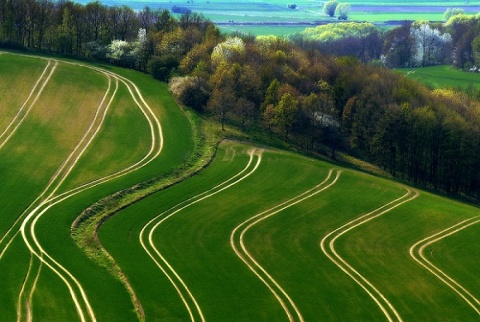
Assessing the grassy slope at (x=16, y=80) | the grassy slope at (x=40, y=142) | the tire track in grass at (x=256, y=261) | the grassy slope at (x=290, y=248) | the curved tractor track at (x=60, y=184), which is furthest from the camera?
the grassy slope at (x=16, y=80)

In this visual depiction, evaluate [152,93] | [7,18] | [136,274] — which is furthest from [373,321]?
[7,18]

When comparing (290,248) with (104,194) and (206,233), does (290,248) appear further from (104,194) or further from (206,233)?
(104,194)

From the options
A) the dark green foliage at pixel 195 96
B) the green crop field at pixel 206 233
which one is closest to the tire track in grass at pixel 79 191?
the green crop field at pixel 206 233

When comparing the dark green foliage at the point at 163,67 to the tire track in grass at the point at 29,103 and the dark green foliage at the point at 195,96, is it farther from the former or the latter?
the tire track in grass at the point at 29,103

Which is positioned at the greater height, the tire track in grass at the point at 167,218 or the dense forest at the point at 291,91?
the dense forest at the point at 291,91

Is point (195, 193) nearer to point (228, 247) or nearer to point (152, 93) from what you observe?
point (228, 247)

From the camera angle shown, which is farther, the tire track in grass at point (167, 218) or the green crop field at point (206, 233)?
the green crop field at point (206, 233)

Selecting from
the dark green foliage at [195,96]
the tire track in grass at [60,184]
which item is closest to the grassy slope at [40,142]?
the tire track in grass at [60,184]

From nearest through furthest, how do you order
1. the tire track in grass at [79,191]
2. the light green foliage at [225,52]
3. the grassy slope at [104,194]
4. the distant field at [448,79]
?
1. the grassy slope at [104,194]
2. the tire track in grass at [79,191]
3. the light green foliage at [225,52]
4. the distant field at [448,79]

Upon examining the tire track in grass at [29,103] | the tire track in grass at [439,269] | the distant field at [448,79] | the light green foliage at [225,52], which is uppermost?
the light green foliage at [225,52]
